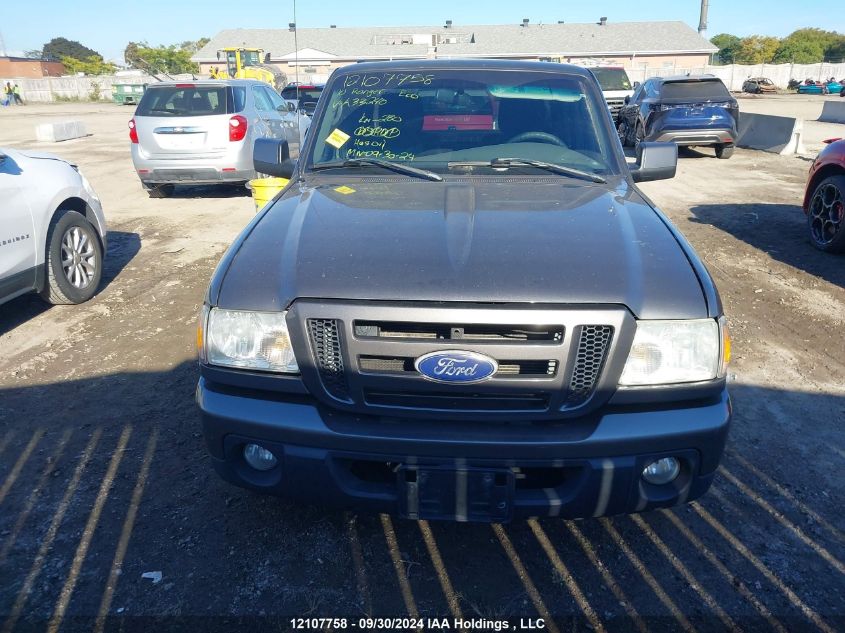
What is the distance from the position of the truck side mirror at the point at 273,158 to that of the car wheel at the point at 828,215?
5.45 meters

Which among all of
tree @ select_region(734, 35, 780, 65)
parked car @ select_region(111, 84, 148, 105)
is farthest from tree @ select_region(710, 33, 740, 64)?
parked car @ select_region(111, 84, 148, 105)

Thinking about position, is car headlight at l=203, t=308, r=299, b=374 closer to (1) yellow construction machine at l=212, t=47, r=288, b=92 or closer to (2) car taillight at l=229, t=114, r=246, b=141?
(2) car taillight at l=229, t=114, r=246, b=141

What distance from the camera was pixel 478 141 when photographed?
11.7 ft

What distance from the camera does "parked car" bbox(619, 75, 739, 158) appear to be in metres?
13.6

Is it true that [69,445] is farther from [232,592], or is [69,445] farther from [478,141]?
[478,141]

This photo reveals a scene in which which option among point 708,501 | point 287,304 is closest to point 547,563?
point 708,501

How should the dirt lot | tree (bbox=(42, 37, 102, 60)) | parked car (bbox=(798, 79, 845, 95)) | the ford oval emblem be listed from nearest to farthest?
the ford oval emblem < the dirt lot < parked car (bbox=(798, 79, 845, 95)) < tree (bbox=(42, 37, 102, 60))

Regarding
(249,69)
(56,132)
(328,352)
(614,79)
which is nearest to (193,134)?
(328,352)

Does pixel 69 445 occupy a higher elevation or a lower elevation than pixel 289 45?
lower

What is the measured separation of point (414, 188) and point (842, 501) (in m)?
2.39

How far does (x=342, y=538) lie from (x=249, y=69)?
79.5 feet

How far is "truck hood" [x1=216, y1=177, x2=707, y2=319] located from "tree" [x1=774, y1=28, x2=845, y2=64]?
86.3 m

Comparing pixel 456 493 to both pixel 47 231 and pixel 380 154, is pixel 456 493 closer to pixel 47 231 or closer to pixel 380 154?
pixel 380 154

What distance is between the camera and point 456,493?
2191 mm
